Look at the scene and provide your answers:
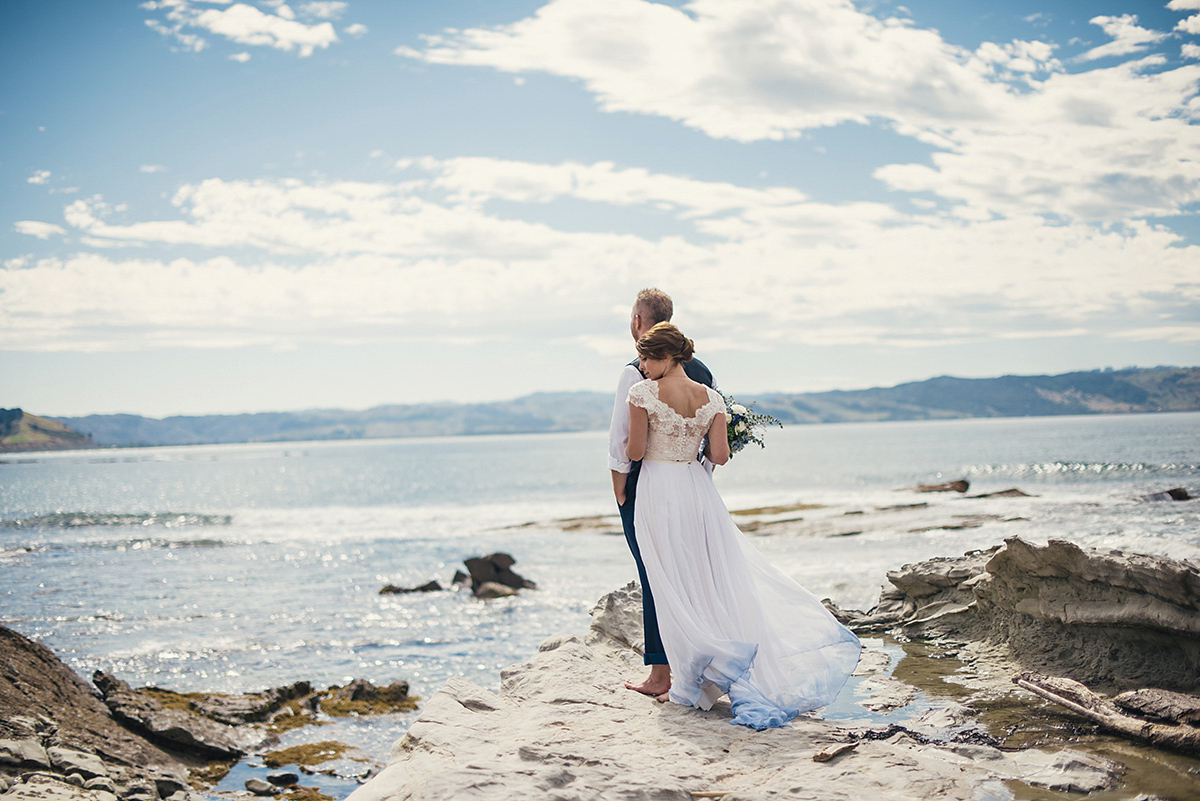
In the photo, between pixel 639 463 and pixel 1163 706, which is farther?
pixel 639 463

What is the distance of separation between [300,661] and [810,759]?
48.5 feet

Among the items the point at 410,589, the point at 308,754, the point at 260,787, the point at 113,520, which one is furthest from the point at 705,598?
the point at 113,520

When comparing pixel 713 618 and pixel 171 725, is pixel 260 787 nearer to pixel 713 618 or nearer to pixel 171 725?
pixel 171 725

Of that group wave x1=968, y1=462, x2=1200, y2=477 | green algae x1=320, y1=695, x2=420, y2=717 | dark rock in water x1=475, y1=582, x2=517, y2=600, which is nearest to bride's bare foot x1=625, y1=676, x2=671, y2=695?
green algae x1=320, y1=695, x2=420, y2=717

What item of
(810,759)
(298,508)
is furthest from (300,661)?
(298,508)

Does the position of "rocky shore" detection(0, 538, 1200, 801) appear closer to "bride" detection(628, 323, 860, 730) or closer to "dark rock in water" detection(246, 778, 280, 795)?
"dark rock in water" detection(246, 778, 280, 795)

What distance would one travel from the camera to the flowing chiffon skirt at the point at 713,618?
6070 millimetres

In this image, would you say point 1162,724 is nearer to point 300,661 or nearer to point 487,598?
point 300,661

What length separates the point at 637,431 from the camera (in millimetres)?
6223

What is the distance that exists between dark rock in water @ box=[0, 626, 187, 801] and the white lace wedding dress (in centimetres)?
624

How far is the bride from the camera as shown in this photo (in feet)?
20.0

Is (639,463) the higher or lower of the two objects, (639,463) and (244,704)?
the higher

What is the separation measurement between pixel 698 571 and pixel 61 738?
25.7 feet

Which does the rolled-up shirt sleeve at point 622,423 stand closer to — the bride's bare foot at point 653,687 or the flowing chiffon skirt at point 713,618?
the flowing chiffon skirt at point 713,618
